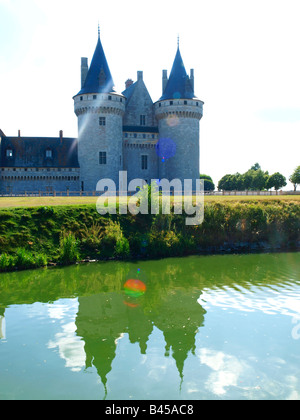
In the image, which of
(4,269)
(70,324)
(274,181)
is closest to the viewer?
(70,324)

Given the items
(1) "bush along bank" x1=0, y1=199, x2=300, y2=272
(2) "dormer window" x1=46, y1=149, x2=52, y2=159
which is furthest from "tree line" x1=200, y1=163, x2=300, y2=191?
(2) "dormer window" x1=46, y1=149, x2=52, y2=159

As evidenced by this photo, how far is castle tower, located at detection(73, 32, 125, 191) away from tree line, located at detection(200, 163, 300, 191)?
29.4 metres

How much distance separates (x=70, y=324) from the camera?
34.8ft

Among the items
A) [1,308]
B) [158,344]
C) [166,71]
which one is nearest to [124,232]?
[1,308]

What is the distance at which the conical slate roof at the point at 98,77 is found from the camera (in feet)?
124

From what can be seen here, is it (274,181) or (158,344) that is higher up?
(274,181)

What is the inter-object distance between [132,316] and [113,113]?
98.4 feet

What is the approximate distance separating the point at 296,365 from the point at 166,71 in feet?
126

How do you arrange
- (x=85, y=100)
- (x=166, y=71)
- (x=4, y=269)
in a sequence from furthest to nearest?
(x=166, y=71) < (x=85, y=100) < (x=4, y=269)

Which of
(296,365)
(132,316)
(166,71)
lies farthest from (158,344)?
(166,71)

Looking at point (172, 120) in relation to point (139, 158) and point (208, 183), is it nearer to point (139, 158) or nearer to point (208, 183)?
point (139, 158)
